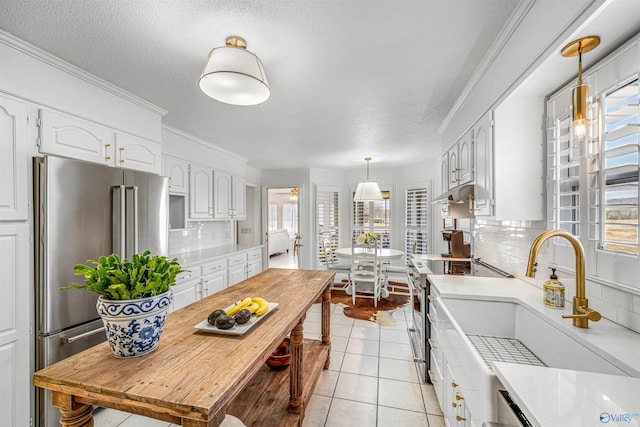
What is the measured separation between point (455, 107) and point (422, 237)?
3.40 metres

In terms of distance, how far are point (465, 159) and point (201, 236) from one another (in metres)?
3.74

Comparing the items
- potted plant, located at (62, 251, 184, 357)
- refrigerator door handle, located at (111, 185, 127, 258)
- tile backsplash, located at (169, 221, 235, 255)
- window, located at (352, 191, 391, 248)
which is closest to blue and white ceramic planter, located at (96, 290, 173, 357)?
potted plant, located at (62, 251, 184, 357)

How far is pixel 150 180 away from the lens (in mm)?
2418

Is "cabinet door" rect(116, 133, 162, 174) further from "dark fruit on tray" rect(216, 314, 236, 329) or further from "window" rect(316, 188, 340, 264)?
"window" rect(316, 188, 340, 264)

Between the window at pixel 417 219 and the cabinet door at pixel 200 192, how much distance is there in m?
3.83

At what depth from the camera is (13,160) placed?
1.63 metres

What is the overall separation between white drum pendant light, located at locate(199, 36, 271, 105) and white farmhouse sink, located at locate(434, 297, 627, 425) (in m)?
1.63

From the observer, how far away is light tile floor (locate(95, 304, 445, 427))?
1964mm

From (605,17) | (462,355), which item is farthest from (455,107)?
(462,355)

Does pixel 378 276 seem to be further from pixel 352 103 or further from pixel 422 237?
pixel 352 103

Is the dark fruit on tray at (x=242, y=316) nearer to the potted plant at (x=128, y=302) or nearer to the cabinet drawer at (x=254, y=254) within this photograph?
the potted plant at (x=128, y=302)

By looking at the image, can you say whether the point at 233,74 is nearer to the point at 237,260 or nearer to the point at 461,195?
the point at 461,195

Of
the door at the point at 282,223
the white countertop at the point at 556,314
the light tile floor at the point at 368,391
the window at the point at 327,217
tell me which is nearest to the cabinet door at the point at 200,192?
the light tile floor at the point at 368,391

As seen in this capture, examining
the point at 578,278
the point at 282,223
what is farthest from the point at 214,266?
the point at 282,223
